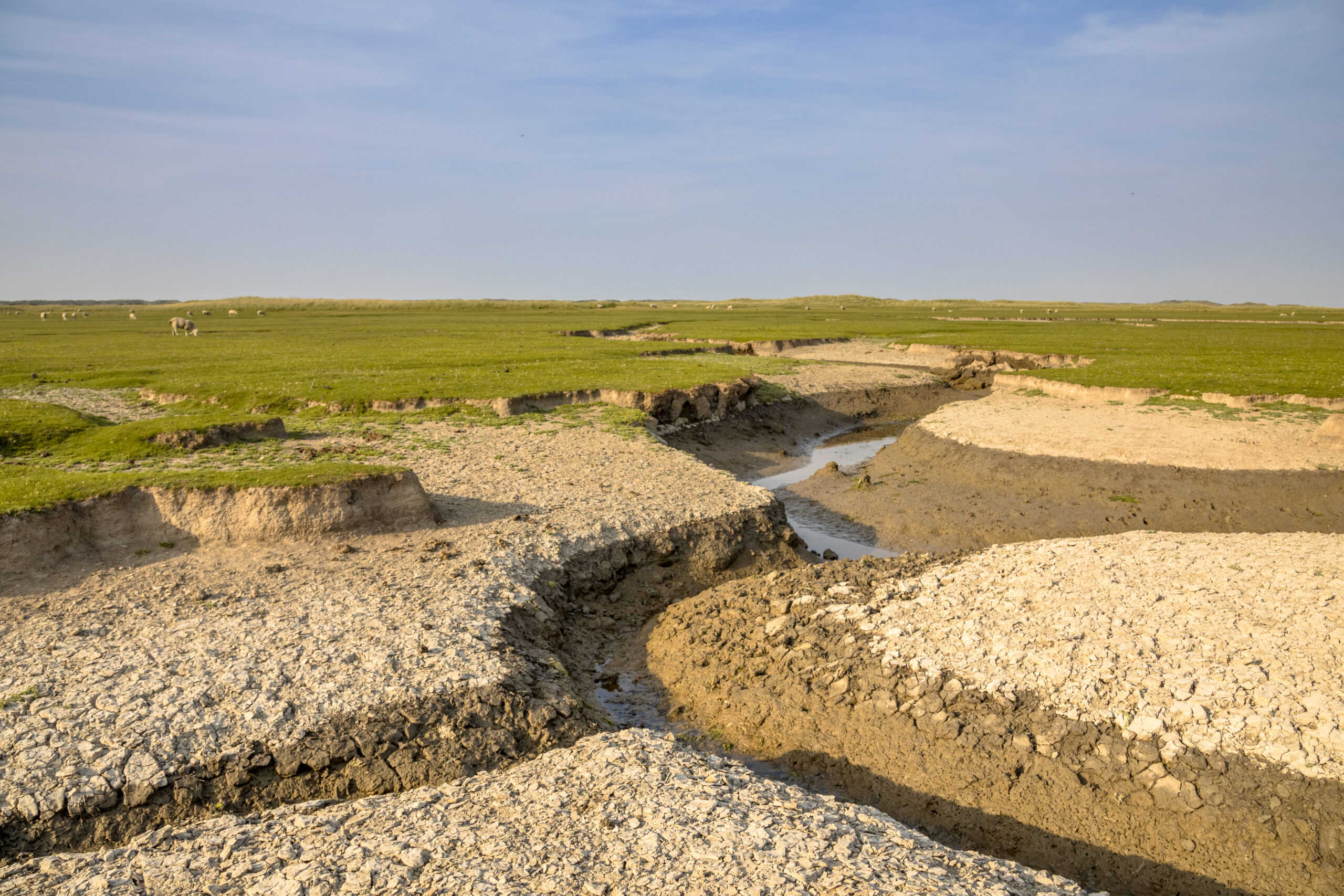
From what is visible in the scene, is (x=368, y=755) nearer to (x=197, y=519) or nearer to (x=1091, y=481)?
(x=197, y=519)

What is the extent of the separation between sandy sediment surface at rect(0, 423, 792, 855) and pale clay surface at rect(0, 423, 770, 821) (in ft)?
0.10

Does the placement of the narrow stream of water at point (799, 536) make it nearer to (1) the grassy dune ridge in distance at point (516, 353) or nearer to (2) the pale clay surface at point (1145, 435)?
(2) the pale clay surface at point (1145, 435)

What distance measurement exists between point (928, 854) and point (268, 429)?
2146 cm

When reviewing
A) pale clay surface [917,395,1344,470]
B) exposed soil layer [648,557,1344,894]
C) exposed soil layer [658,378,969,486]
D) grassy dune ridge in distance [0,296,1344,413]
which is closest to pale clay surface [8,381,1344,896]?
exposed soil layer [648,557,1344,894]

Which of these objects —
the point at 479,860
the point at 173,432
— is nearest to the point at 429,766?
the point at 479,860

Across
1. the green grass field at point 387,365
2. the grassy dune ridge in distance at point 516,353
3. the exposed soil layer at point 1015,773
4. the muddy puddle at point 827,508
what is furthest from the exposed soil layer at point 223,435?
the exposed soil layer at point 1015,773

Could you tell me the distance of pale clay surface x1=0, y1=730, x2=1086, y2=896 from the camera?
6535 mm

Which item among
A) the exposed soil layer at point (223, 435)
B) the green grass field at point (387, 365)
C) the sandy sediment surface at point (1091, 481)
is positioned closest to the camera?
the green grass field at point (387, 365)

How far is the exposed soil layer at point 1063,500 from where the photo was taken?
21.0 m

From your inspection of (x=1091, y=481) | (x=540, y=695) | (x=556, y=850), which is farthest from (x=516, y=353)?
(x=556, y=850)

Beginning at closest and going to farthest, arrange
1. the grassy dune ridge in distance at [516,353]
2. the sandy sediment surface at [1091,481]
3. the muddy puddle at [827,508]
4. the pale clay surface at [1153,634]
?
the pale clay surface at [1153,634] → the muddy puddle at [827,508] → the sandy sediment surface at [1091,481] → the grassy dune ridge in distance at [516,353]

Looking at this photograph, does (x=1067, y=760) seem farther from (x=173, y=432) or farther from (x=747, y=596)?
(x=173, y=432)

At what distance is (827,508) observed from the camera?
24.0m

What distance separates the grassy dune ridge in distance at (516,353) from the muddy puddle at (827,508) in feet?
20.7
